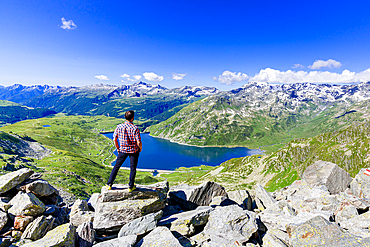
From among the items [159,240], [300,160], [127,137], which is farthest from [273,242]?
[300,160]

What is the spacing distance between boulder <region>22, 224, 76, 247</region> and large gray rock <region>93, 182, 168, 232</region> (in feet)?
4.89

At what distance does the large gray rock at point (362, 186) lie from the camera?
2371 centimetres

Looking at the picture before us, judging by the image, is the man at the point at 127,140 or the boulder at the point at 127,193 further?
the boulder at the point at 127,193

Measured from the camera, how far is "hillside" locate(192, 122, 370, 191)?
9918cm

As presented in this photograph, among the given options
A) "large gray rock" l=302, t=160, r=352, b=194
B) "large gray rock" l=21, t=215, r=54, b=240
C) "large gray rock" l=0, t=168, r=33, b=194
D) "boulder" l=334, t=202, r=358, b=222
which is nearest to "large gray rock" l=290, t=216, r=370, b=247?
"boulder" l=334, t=202, r=358, b=222

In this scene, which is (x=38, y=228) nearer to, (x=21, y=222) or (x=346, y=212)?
(x=21, y=222)

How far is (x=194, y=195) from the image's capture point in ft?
62.9

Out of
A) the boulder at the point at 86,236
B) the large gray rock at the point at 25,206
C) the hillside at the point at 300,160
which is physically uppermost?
the large gray rock at the point at 25,206

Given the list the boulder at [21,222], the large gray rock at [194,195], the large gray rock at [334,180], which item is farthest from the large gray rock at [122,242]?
the large gray rock at [334,180]

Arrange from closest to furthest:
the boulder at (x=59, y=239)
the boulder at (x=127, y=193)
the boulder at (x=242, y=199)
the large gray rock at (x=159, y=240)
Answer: the boulder at (x=59, y=239)
the large gray rock at (x=159, y=240)
the boulder at (x=127, y=193)
the boulder at (x=242, y=199)

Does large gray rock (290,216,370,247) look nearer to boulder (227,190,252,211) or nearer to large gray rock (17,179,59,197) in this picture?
boulder (227,190,252,211)

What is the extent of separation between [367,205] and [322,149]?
129 m

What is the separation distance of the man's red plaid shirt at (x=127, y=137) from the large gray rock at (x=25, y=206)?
7854mm

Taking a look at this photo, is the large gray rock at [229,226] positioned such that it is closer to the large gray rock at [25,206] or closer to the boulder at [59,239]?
the boulder at [59,239]
